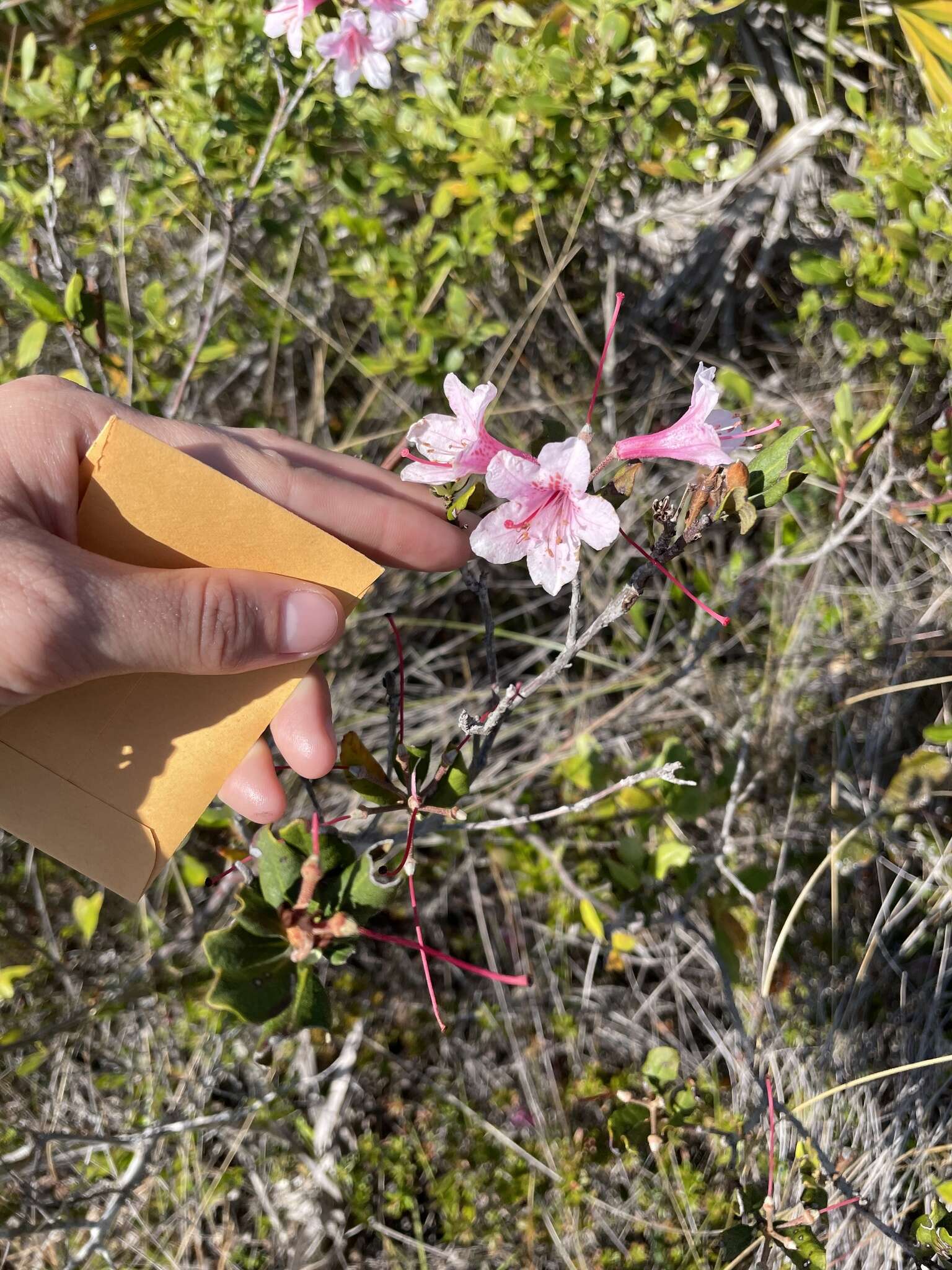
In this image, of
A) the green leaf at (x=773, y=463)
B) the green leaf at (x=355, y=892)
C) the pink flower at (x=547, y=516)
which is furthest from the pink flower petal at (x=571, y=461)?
the green leaf at (x=355, y=892)

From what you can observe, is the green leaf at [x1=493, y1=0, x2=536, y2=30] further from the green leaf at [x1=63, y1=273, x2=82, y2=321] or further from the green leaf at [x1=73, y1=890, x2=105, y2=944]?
the green leaf at [x1=73, y1=890, x2=105, y2=944]

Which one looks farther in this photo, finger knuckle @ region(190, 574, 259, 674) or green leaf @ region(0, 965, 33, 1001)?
green leaf @ region(0, 965, 33, 1001)

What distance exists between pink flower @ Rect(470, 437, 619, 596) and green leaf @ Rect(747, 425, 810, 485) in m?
0.20

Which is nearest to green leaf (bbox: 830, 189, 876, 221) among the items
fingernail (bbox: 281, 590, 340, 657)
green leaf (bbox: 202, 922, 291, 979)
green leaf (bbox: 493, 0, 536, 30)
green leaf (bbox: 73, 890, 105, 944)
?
green leaf (bbox: 493, 0, 536, 30)

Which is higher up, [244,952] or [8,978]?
[244,952]

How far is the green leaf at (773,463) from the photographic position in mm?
1043

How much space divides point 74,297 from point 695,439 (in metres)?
1.15

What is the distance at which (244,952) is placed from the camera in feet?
4.37

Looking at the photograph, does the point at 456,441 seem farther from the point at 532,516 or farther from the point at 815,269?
the point at 815,269

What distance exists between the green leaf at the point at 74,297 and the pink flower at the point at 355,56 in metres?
0.59

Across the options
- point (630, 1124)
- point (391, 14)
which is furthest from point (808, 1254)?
point (391, 14)

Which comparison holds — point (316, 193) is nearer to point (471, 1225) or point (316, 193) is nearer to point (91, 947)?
→ point (91, 947)

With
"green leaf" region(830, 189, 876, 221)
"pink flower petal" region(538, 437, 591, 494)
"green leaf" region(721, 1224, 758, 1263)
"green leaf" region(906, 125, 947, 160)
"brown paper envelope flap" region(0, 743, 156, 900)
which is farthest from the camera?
"green leaf" region(830, 189, 876, 221)

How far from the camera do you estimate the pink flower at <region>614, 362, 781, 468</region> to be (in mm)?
1028
